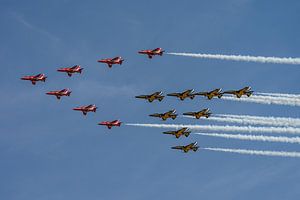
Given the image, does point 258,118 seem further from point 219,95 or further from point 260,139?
point 219,95

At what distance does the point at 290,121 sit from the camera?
574 feet

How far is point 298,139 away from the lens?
173 meters

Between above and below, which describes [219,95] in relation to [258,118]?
above

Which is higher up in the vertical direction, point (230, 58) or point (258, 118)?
point (230, 58)

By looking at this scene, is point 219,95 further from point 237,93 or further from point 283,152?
point 283,152

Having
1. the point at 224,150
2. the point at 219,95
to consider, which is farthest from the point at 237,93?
the point at 224,150

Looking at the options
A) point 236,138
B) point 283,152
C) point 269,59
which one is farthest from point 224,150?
point 269,59

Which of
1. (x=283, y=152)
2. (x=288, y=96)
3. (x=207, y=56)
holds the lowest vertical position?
(x=283, y=152)

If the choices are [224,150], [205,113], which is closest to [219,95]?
[205,113]

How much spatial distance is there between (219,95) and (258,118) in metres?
18.6

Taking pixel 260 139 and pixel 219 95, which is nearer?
pixel 260 139

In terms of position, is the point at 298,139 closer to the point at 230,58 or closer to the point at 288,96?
the point at 288,96

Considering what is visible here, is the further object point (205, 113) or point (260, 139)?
point (205, 113)

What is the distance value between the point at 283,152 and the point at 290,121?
8.87 metres
